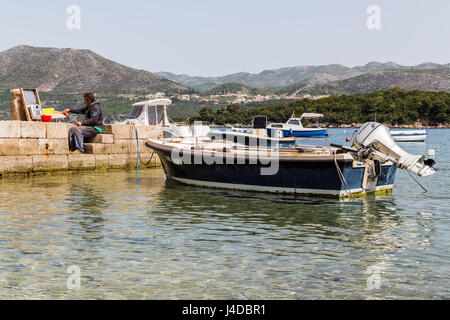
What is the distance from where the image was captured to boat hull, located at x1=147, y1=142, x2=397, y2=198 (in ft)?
37.5

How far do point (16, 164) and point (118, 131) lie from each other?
4.02m

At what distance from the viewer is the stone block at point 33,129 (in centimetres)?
1555

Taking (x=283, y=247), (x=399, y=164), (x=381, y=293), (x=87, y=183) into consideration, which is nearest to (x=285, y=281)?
(x=381, y=293)

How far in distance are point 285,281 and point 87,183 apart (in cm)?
1008

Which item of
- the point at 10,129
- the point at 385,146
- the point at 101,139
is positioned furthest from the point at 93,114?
the point at 385,146

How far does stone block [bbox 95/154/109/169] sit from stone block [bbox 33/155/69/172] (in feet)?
3.80

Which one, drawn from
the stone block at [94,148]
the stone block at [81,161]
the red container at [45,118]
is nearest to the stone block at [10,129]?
the red container at [45,118]

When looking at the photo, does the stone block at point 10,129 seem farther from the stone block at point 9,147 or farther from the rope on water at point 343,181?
the rope on water at point 343,181

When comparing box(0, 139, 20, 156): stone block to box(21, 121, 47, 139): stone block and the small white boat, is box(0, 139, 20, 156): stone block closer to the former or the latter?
box(21, 121, 47, 139): stone block

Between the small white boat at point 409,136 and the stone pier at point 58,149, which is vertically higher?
the stone pier at point 58,149

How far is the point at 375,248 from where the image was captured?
7.52 m

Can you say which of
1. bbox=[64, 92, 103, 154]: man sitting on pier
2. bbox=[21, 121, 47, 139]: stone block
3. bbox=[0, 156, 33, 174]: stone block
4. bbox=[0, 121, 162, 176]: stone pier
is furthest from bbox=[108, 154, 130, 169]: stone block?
bbox=[0, 156, 33, 174]: stone block

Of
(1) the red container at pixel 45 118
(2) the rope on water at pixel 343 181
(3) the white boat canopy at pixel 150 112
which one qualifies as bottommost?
(2) the rope on water at pixel 343 181

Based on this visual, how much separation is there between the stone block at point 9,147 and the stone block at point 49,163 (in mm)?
668
